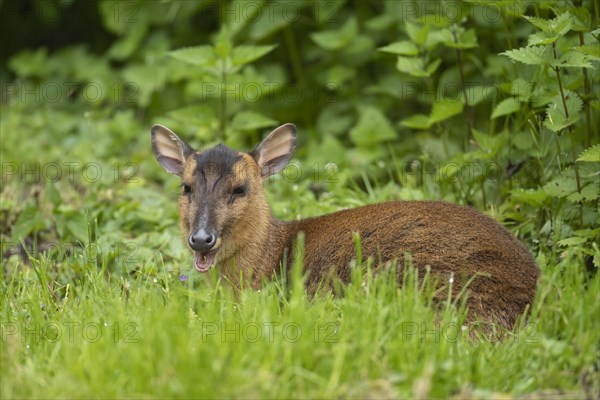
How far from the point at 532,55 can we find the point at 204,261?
2.28 m

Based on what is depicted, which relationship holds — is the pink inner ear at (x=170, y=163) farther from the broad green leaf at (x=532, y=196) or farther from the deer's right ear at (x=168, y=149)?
the broad green leaf at (x=532, y=196)

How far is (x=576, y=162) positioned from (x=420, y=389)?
261 cm

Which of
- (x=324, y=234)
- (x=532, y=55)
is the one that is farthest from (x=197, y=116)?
(x=532, y=55)

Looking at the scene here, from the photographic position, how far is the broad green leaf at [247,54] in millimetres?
7383

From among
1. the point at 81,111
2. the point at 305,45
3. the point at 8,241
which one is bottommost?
the point at 8,241

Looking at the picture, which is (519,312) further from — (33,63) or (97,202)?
(33,63)

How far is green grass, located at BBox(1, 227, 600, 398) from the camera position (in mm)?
3830

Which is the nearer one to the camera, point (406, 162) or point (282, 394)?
point (282, 394)

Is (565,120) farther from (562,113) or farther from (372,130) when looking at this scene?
(372,130)

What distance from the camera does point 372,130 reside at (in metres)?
8.48

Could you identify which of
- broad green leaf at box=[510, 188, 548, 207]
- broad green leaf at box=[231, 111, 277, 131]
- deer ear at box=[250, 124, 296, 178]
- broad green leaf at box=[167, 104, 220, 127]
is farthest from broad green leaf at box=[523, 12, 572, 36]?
broad green leaf at box=[167, 104, 220, 127]

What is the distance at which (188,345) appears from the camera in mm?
3928

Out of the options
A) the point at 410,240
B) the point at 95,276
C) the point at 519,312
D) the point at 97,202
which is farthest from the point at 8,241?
the point at 519,312

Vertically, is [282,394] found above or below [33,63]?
below
